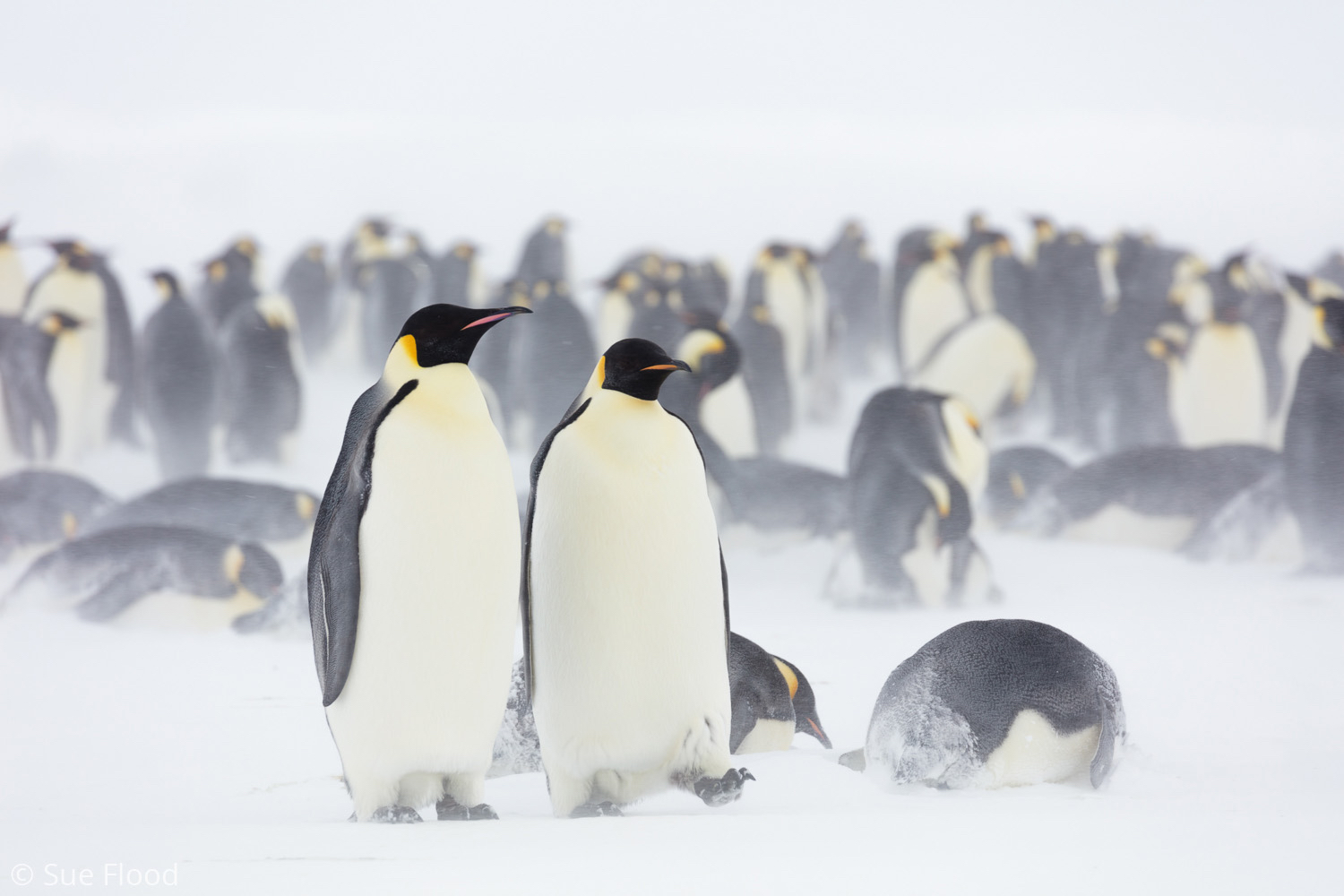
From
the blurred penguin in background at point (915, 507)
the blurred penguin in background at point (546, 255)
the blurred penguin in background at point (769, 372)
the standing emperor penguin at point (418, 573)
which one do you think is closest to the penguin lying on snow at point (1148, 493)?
the blurred penguin in background at point (915, 507)

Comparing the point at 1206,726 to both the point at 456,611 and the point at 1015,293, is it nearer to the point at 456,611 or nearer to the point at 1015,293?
the point at 456,611

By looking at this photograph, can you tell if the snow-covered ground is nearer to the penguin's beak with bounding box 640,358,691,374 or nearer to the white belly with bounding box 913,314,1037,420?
the penguin's beak with bounding box 640,358,691,374

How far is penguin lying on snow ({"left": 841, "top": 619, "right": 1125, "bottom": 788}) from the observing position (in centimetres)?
183

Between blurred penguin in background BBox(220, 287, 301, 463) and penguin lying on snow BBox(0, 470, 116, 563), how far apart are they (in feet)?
4.01

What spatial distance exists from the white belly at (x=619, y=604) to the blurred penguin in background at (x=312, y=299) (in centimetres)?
741

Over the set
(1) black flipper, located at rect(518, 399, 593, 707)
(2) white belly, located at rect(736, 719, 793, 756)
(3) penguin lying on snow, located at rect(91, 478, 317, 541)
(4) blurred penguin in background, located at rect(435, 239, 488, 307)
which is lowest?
(2) white belly, located at rect(736, 719, 793, 756)

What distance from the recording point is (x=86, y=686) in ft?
8.66

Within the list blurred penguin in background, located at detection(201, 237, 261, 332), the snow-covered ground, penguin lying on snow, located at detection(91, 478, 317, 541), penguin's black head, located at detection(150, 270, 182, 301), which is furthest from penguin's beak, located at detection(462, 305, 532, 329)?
blurred penguin in background, located at detection(201, 237, 261, 332)

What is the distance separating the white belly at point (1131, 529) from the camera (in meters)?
4.14

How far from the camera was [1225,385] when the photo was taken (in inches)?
208

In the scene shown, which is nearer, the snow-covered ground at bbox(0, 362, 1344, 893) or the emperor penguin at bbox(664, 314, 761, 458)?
the snow-covered ground at bbox(0, 362, 1344, 893)

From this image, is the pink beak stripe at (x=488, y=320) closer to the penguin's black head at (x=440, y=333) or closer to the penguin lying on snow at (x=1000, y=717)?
the penguin's black head at (x=440, y=333)

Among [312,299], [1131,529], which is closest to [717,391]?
[1131,529]

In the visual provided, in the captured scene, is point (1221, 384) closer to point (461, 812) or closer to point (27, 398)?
point (461, 812)
